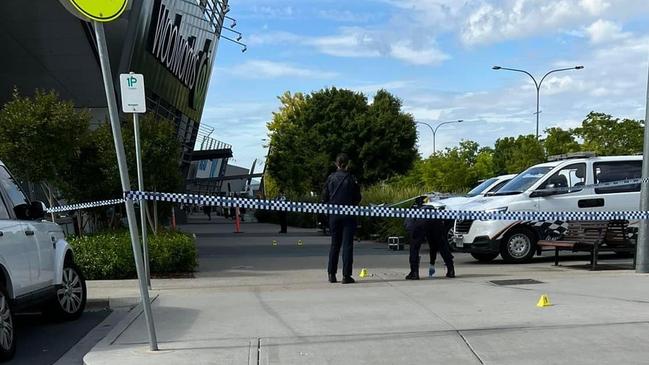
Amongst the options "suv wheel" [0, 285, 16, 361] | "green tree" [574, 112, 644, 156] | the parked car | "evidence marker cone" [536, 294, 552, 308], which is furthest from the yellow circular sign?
"green tree" [574, 112, 644, 156]

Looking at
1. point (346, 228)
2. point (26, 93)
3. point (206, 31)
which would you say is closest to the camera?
point (346, 228)

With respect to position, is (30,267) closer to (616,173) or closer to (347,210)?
(347,210)

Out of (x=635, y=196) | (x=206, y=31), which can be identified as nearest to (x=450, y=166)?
(x=206, y=31)

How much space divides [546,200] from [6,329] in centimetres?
983

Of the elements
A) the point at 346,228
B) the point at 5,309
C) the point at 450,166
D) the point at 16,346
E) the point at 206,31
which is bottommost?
the point at 16,346

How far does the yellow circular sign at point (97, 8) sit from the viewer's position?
210 inches

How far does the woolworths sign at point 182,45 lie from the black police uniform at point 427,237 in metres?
17.7

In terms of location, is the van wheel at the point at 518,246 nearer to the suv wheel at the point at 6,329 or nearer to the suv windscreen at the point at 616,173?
the suv windscreen at the point at 616,173

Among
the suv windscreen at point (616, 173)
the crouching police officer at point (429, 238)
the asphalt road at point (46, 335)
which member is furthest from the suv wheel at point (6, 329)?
the suv windscreen at point (616, 173)

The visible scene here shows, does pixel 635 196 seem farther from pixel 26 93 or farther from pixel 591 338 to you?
pixel 26 93

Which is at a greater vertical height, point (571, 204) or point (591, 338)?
point (571, 204)

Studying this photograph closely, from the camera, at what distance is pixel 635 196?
41.9 feet

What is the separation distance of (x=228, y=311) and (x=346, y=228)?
2731 millimetres

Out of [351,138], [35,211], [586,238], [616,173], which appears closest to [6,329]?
[35,211]
